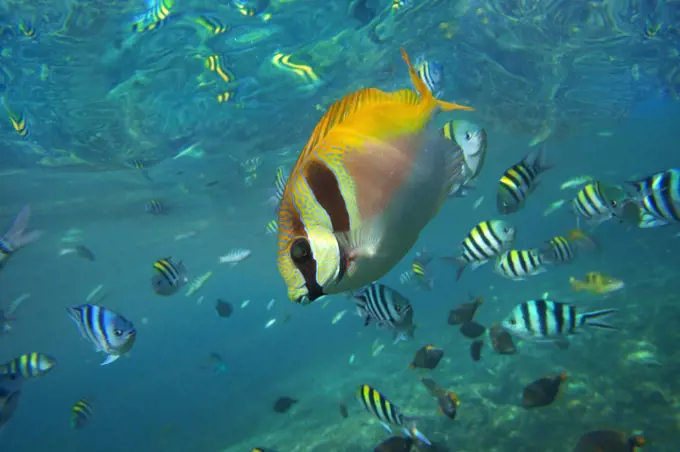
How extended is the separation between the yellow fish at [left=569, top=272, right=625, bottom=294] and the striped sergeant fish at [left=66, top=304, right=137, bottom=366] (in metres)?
7.06

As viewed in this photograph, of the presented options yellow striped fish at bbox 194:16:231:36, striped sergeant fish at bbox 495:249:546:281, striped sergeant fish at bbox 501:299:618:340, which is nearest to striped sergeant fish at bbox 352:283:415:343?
striped sergeant fish at bbox 501:299:618:340

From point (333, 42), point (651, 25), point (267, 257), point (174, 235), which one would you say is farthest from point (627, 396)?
point (267, 257)

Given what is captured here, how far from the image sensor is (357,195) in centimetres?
99

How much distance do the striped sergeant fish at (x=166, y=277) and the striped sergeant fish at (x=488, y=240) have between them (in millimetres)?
3964

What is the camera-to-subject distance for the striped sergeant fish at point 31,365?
5105 mm

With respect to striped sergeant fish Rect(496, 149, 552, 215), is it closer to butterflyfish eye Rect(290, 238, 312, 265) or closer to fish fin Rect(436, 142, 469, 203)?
fish fin Rect(436, 142, 469, 203)

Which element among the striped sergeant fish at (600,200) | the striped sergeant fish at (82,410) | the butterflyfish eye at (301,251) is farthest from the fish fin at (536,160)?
the striped sergeant fish at (82,410)

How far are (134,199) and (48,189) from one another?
498 centimetres

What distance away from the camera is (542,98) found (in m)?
20.2

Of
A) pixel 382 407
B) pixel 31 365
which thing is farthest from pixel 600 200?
pixel 31 365

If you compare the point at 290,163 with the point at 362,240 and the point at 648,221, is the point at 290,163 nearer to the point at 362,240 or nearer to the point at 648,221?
the point at 648,221

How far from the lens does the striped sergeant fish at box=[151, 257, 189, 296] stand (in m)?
5.47

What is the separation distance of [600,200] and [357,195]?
4.89m

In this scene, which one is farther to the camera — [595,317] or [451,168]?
[595,317]
